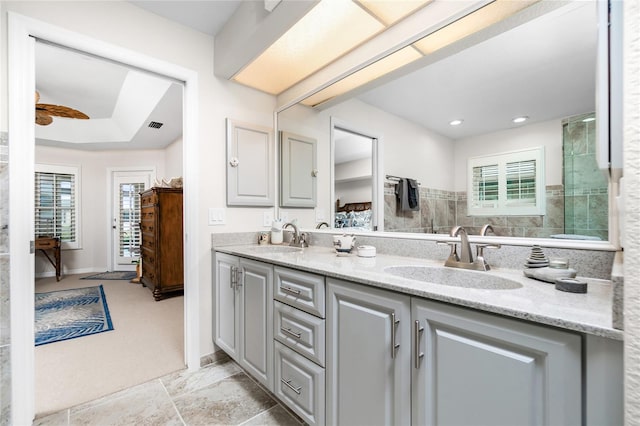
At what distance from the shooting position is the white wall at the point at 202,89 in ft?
5.52

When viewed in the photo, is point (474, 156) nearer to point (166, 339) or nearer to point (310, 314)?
point (310, 314)

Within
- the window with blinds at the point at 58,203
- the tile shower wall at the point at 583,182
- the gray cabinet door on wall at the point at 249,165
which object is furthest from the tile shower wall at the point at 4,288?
the window with blinds at the point at 58,203

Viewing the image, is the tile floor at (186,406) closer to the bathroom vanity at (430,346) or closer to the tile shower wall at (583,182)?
the bathroom vanity at (430,346)

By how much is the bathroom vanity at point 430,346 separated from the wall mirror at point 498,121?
26cm

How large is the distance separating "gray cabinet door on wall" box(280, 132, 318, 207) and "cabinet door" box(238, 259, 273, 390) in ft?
2.65

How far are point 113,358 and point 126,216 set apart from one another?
4243 millimetres

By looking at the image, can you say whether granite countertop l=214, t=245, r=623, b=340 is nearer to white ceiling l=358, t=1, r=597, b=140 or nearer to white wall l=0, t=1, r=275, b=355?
white ceiling l=358, t=1, r=597, b=140


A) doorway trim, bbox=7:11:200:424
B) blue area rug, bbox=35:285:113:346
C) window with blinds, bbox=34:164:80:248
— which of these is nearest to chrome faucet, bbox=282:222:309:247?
doorway trim, bbox=7:11:200:424

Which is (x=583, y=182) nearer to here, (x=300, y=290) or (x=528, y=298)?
(x=528, y=298)

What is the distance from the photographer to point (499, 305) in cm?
69

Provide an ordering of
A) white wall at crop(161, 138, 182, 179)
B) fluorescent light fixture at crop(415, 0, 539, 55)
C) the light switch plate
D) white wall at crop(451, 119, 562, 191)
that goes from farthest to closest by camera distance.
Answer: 1. white wall at crop(161, 138, 182, 179)
2. the light switch plate
3. fluorescent light fixture at crop(415, 0, 539, 55)
4. white wall at crop(451, 119, 562, 191)

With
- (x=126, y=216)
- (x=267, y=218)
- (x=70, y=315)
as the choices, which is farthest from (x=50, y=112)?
(x=267, y=218)

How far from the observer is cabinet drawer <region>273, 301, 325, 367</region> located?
1.21 metres

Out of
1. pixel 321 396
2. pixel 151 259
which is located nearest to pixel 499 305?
pixel 321 396
